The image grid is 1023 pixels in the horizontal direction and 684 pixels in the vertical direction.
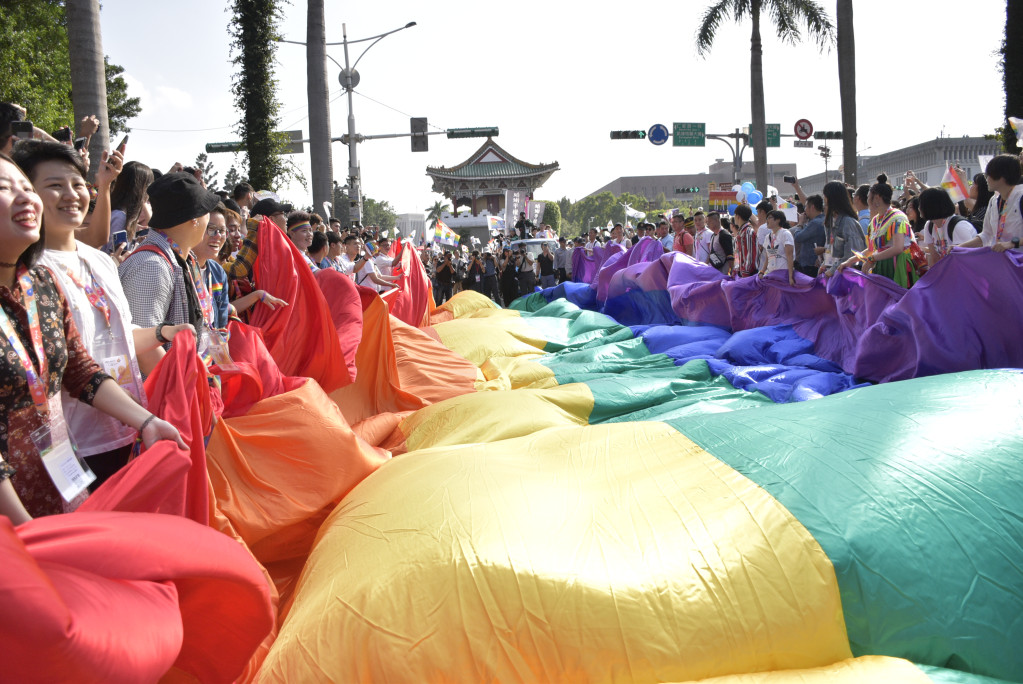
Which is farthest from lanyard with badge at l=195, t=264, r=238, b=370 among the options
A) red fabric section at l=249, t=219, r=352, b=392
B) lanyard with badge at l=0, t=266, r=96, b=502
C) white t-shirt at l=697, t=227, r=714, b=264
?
white t-shirt at l=697, t=227, r=714, b=264

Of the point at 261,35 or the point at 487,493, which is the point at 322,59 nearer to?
the point at 261,35

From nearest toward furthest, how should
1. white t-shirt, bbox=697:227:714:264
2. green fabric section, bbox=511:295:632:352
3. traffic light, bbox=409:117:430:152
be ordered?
1. green fabric section, bbox=511:295:632:352
2. white t-shirt, bbox=697:227:714:264
3. traffic light, bbox=409:117:430:152

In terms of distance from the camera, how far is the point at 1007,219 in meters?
4.18

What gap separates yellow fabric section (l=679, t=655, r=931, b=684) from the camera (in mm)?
1730

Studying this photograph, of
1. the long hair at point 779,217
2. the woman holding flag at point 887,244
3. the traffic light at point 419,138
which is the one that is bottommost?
the woman holding flag at point 887,244

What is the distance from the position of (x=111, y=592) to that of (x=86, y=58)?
16.6 ft

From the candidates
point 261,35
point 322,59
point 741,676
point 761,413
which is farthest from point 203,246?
point 261,35

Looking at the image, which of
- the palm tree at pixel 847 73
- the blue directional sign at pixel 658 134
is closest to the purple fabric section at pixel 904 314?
the palm tree at pixel 847 73

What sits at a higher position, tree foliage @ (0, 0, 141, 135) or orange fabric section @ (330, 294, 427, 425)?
tree foliage @ (0, 0, 141, 135)

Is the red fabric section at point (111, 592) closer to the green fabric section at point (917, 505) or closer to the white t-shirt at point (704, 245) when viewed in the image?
the green fabric section at point (917, 505)

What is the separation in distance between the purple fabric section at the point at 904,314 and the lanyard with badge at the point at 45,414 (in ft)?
13.2

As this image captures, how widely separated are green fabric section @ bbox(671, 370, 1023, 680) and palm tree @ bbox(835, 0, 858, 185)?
950 centimetres

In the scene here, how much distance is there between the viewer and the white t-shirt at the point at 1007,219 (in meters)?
4.11

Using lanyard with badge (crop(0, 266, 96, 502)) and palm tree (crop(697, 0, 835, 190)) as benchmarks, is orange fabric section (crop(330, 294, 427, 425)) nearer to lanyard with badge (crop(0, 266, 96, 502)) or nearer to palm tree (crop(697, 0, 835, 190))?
lanyard with badge (crop(0, 266, 96, 502))
